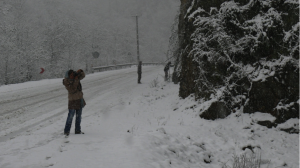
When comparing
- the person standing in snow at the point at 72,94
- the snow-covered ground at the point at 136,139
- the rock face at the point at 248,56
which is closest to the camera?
the snow-covered ground at the point at 136,139

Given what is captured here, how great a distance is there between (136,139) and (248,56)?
192 inches

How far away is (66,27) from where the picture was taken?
35281mm

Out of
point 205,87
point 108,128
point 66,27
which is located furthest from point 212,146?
point 66,27

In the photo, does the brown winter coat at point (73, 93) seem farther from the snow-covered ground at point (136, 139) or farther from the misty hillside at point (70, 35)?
the misty hillside at point (70, 35)

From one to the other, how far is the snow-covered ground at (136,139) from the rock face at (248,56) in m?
0.52

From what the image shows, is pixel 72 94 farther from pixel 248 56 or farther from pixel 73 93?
pixel 248 56

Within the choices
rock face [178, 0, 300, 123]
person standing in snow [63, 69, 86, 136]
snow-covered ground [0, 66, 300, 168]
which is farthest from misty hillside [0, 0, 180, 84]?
person standing in snow [63, 69, 86, 136]

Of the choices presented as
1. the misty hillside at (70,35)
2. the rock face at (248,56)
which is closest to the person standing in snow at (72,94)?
the rock face at (248,56)

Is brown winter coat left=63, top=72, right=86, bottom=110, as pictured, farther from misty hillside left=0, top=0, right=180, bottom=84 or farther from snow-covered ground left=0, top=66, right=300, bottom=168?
misty hillside left=0, top=0, right=180, bottom=84

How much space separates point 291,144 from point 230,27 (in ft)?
14.1

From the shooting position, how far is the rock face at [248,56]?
657 cm

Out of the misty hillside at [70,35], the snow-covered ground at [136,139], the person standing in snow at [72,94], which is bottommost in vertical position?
the snow-covered ground at [136,139]

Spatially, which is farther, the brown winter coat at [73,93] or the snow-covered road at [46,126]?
the brown winter coat at [73,93]

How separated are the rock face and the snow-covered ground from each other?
0.52 m
